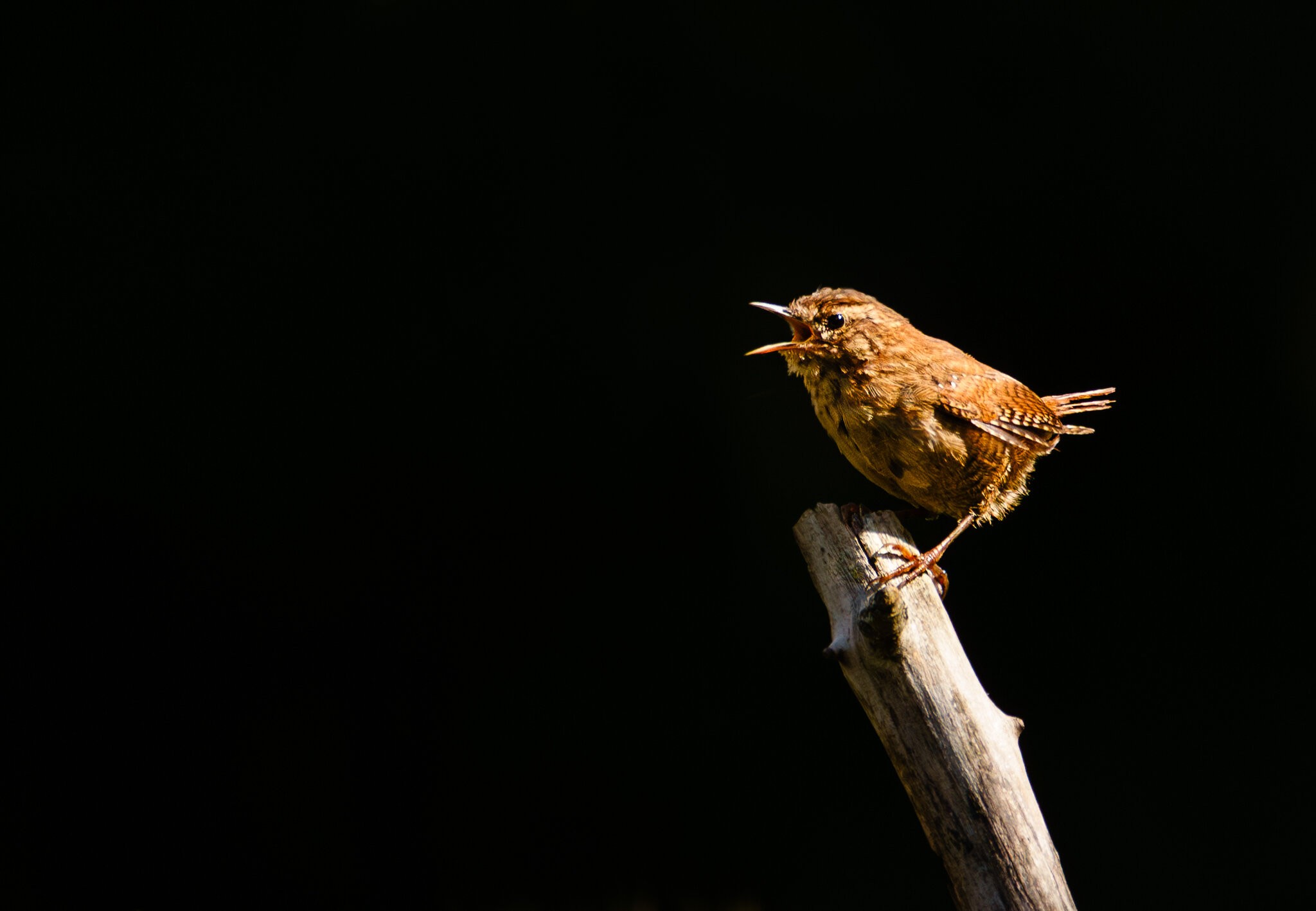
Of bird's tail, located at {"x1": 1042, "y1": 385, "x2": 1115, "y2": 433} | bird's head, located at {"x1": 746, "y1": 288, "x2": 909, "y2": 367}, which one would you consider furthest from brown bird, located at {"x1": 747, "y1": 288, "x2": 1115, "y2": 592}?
bird's tail, located at {"x1": 1042, "y1": 385, "x2": 1115, "y2": 433}

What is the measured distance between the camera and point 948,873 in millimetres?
1668

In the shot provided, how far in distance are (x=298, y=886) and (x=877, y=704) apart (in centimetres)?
252

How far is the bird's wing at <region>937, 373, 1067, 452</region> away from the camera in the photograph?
6.69 ft

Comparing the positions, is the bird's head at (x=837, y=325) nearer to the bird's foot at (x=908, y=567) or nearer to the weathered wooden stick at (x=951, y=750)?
the bird's foot at (x=908, y=567)

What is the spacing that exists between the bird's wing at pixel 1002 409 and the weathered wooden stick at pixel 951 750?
0.48m

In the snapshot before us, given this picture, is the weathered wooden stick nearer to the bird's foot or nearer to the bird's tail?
the bird's foot

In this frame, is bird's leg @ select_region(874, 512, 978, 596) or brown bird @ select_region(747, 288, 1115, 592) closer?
bird's leg @ select_region(874, 512, 978, 596)

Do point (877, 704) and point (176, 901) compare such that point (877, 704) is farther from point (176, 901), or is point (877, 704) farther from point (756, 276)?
point (176, 901)

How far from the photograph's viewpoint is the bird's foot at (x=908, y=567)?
175 cm

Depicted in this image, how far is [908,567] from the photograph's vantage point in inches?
69.5

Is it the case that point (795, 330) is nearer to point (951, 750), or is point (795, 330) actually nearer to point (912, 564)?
point (912, 564)

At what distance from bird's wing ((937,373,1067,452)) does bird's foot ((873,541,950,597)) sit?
354 mm


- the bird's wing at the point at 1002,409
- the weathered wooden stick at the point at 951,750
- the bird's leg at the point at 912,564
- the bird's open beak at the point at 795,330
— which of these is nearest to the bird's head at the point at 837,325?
the bird's open beak at the point at 795,330

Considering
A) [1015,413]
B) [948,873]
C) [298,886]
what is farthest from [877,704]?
[298,886]
